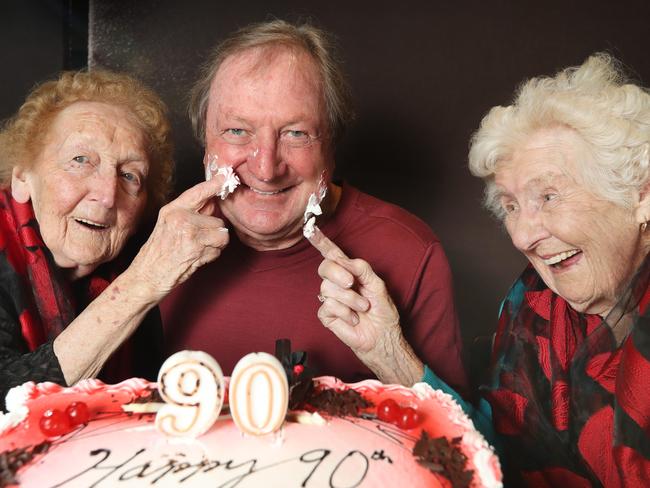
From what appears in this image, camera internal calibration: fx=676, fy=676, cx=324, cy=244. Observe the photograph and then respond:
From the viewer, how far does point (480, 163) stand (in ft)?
5.06

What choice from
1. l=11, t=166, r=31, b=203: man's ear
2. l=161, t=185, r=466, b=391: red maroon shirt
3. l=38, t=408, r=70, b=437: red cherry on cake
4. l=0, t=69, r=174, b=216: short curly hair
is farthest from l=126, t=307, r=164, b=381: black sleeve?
l=38, t=408, r=70, b=437: red cherry on cake

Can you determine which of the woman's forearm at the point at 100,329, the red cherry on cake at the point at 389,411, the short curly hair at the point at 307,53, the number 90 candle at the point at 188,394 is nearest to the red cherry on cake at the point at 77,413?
the number 90 candle at the point at 188,394

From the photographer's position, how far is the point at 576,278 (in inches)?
56.4

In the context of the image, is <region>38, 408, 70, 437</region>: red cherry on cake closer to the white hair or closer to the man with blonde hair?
the man with blonde hair

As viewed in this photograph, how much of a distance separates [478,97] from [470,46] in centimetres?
13

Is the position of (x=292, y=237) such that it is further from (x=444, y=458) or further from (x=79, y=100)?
(x=444, y=458)

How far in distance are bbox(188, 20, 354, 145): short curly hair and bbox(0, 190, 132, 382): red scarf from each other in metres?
0.50

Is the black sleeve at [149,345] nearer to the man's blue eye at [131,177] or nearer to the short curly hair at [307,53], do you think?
the man's blue eye at [131,177]

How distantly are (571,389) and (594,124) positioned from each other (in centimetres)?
56

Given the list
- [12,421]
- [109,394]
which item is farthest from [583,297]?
[12,421]

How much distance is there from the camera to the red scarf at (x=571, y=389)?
1.28 m

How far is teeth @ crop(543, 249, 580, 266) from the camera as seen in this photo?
4.71ft

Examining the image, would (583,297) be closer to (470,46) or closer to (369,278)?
(369,278)

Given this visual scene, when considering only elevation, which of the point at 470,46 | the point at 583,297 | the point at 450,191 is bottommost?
the point at 583,297
